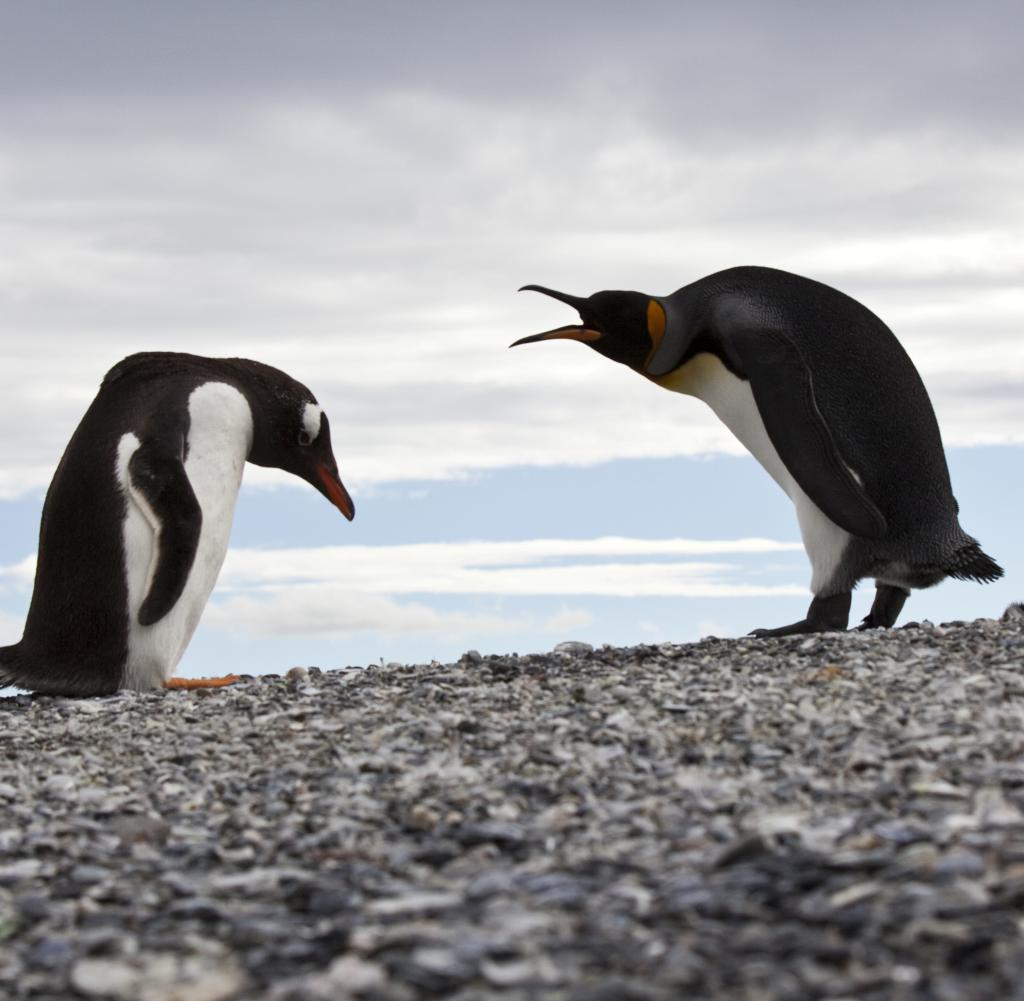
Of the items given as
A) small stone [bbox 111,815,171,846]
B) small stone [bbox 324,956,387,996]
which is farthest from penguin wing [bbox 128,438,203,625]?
small stone [bbox 324,956,387,996]

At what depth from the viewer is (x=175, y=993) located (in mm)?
2414

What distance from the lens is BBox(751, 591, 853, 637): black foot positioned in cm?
604

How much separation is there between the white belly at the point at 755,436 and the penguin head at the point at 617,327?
0.20 metres

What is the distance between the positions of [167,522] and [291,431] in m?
0.92

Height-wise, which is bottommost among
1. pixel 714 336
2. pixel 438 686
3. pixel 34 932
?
pixel 34 932

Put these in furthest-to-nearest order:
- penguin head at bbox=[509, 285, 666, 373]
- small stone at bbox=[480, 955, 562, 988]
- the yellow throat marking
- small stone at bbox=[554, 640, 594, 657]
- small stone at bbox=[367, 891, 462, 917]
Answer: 1. penguin head at bbox=[509, 285, 666, 373]
2. the yellow throat marking
3. small stone at bbox=[554, 640, 594, 657]
4. small stone at bbox=[367, 891, 462, 917]
5. small stone at bbox=[480, 955, 562, 988]

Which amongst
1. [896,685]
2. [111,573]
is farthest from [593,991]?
[111,573]

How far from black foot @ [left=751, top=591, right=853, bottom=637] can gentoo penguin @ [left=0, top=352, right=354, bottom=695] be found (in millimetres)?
2426

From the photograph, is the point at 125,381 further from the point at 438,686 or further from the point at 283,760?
the point at 283,760

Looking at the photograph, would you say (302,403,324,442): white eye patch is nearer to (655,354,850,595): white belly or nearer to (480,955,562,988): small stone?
(655,354,850,595): white belly

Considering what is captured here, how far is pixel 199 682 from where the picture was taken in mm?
6027

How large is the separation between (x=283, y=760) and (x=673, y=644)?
7.01 ft

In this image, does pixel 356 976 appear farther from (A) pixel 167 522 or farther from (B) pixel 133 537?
(B) pixel 133 537

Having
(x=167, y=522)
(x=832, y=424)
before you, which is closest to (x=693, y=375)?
(x=832, y=424)
